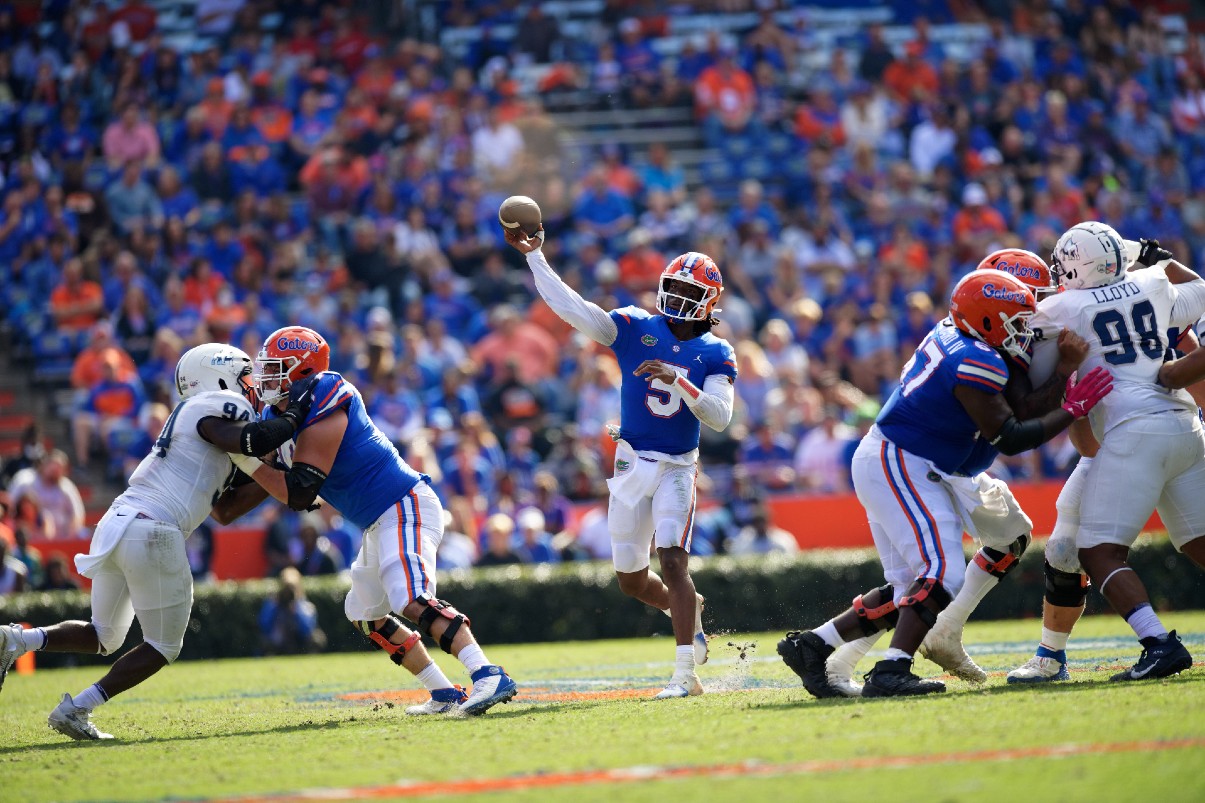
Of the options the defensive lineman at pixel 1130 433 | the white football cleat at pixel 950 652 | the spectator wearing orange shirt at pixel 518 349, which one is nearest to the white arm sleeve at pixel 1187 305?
the defensive lineman at pixel 1130 433

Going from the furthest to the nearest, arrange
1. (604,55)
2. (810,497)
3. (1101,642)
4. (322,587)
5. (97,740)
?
(604,55), (810,497), (322,587), (1101,642), (97,740)

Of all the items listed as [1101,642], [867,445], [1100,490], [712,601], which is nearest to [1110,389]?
[1100,490]

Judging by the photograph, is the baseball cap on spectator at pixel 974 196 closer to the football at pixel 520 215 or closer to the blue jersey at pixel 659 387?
the blue jersey at pixel 659 387

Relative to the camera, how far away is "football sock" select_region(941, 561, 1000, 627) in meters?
7.71

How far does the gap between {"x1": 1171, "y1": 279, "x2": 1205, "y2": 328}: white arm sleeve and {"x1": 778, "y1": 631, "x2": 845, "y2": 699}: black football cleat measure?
2.48m

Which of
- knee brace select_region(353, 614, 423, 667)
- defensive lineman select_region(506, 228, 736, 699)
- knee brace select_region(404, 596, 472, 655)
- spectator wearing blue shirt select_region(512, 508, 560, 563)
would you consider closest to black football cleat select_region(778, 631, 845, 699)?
defensive lineman select_region(506, 228, 736, 699)

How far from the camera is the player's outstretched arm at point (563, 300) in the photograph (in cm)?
838

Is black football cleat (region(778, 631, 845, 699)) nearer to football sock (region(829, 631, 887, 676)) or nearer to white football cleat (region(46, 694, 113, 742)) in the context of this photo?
football sock (region(829, 631, 887, 676))

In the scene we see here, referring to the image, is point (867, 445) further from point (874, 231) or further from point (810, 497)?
point (874, 231)

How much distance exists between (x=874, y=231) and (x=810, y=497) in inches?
217

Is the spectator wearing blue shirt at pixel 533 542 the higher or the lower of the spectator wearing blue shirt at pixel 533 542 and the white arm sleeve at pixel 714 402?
the lower

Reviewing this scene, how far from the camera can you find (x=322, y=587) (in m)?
13.6

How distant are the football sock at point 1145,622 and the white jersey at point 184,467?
4.44 meters

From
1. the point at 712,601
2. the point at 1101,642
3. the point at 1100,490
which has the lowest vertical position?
the point at 712,601
